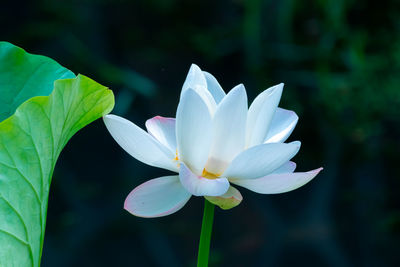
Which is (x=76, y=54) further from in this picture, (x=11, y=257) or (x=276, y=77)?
(x=11, y=257)

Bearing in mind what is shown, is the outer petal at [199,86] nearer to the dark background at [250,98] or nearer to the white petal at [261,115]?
the white petal at [261,115]

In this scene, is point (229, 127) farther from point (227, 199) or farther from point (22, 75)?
point (22, 75)

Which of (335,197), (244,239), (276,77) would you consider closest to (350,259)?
(335,197)

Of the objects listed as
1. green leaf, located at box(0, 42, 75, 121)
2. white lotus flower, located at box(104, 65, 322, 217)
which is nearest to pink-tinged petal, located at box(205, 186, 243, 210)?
white lotus flower, located at box(104, 65, 322, 217)

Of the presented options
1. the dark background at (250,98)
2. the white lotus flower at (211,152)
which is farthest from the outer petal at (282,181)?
the dark background at (250,98)

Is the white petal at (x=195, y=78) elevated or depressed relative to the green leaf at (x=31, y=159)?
elevated

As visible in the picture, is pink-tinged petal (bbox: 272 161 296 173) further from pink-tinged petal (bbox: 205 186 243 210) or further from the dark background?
the dark background

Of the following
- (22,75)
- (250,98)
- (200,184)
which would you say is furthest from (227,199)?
(250,98)
